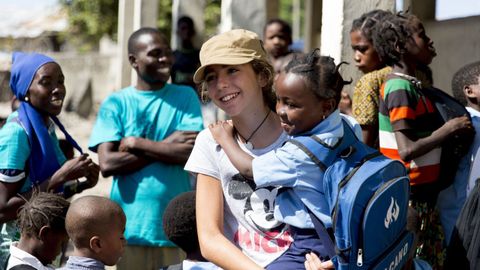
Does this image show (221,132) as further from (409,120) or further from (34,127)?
(34,127)

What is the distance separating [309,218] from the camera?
11.7 ft

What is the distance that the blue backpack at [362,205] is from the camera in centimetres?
334

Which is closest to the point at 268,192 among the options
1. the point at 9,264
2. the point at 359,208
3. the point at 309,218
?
the point at 309,218

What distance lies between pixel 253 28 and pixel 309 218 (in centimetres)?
459

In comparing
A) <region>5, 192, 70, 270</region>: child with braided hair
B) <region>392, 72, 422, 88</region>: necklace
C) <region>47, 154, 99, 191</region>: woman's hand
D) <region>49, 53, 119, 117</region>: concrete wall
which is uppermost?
<region>392, 72, 422, 88</region>: necklace

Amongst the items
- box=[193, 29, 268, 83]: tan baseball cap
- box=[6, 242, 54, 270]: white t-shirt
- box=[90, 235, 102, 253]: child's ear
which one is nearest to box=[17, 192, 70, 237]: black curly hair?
box=[6, 242, 54, 270]: white t-shirt

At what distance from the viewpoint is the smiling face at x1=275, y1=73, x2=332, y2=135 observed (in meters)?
3.69

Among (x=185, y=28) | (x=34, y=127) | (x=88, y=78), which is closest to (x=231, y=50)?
(x=34, y=127)

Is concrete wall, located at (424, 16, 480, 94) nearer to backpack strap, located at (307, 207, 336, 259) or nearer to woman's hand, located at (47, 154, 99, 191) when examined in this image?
woman's hand, located at (47, 154, 99, 191)

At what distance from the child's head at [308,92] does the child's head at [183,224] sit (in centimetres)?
88

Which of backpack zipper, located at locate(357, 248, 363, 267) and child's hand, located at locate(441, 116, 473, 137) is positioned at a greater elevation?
child's hand, located at locate(441, 116, 473, 137)

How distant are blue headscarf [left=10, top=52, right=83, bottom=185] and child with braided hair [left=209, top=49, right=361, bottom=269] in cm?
167

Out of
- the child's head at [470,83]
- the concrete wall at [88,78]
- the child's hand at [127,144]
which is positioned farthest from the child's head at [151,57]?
the concrete wall at [88,78]

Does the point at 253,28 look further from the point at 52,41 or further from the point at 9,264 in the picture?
the point at 52,41
